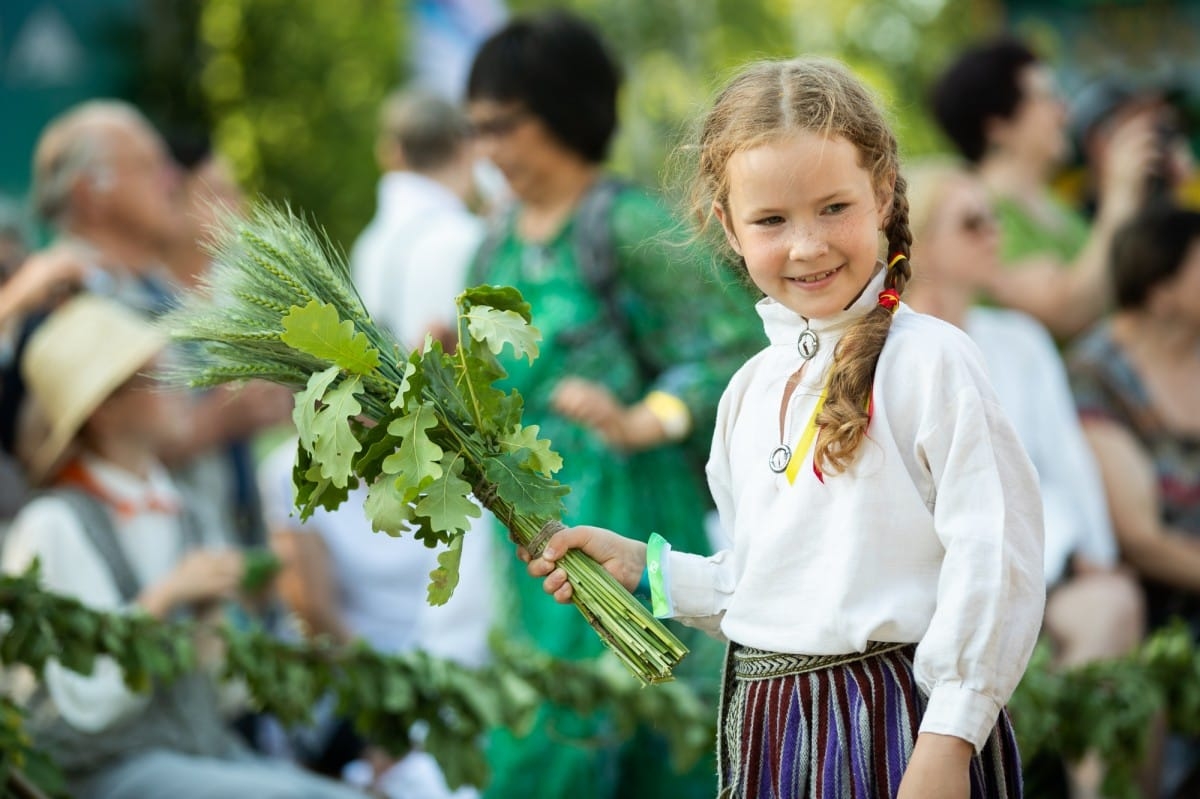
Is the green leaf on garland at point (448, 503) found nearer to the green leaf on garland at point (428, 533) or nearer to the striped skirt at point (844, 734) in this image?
the green leaf on garland at point (428, 533)

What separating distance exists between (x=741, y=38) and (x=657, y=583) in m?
28.6

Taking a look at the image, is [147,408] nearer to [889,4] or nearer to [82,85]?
[82,85]

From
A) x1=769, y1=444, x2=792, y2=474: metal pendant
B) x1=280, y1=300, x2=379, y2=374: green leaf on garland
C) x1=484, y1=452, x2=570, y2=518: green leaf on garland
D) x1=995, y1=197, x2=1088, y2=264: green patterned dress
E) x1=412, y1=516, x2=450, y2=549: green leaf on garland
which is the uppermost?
x1=995, y1=197, x2=1088, y2=264: green patterned dress

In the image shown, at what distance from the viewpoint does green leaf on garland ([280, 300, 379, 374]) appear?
2.19 m

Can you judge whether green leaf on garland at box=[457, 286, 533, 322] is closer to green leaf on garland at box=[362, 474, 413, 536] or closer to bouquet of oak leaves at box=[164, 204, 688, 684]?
bouquet of oak leaves at box=[164, 204, 688, 684]

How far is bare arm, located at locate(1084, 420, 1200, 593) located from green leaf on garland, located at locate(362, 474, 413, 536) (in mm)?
3467

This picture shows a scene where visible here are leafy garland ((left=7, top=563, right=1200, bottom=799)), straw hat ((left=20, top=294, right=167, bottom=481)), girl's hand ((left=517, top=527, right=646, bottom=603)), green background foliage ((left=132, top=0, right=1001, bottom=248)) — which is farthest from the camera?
green background foliage ((left=132, top=0, right=1001, bottom=248))

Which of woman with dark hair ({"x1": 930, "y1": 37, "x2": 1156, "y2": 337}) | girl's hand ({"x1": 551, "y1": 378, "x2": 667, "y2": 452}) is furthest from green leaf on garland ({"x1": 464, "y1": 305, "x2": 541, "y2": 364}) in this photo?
woman with dark hair ({"x1": 930, "y1": 37, "x2": 1156, "y2": 337})

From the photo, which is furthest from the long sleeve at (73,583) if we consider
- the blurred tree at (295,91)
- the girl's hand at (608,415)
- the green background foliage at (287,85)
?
the blurred tree at (295,91)

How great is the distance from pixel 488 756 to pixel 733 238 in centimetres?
233

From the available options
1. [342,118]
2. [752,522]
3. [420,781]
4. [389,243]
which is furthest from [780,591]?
[342,118]

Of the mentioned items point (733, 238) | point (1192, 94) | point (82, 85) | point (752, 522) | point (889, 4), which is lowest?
point (752, 522)

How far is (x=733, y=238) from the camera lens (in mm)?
2303

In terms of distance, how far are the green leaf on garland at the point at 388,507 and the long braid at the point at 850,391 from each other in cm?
57
